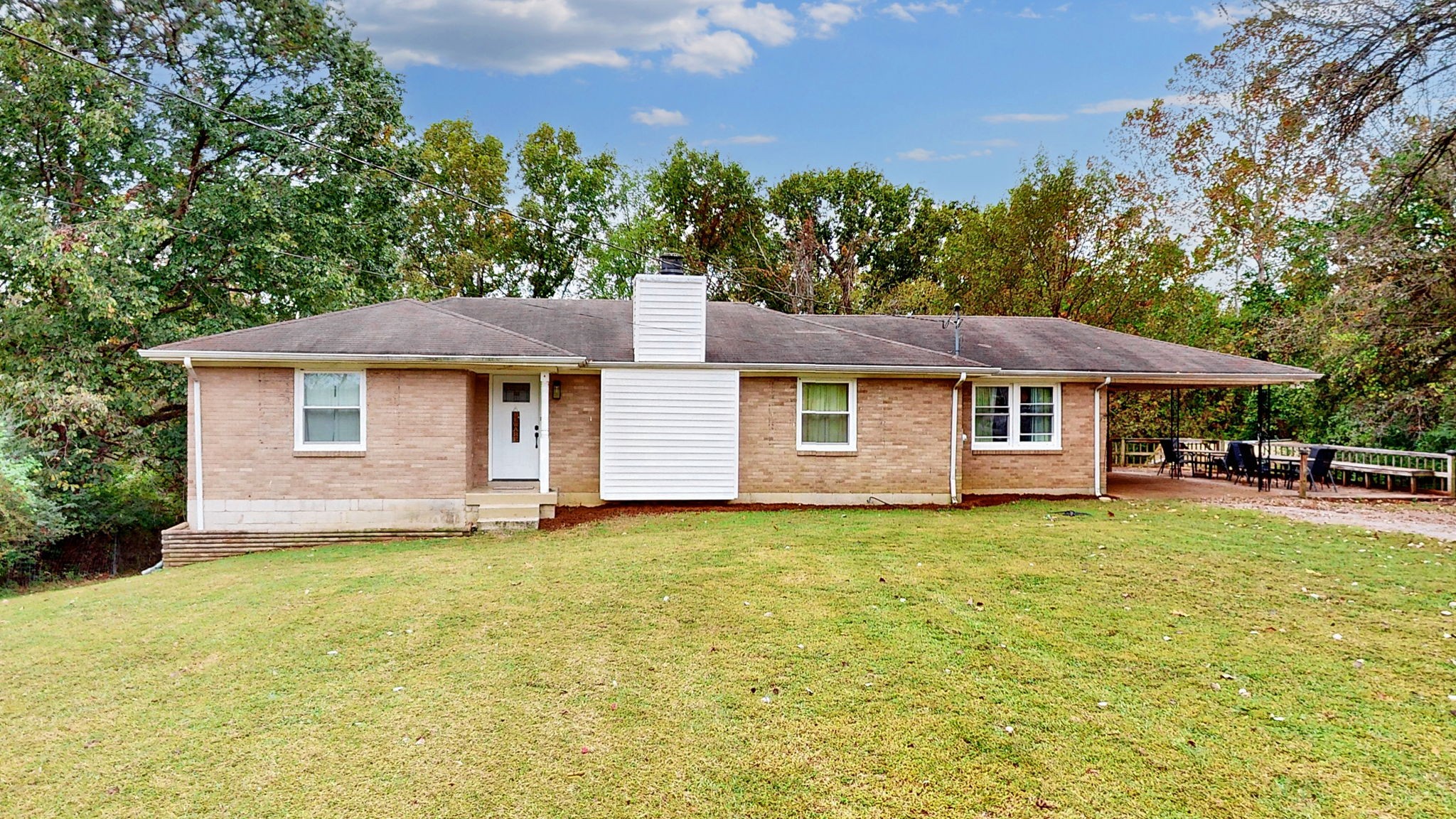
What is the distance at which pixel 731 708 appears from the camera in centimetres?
423

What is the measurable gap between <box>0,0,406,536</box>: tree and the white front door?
280 inches

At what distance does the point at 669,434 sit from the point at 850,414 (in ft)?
11.7

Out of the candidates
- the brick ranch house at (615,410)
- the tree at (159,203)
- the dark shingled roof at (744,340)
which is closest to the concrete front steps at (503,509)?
the brick ranch house at (615,410)

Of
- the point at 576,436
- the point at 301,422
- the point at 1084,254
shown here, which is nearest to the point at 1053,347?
the point at 576,436

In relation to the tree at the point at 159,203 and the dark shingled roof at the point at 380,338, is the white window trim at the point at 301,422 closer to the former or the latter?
the dark shingled roof at the point at 380,338

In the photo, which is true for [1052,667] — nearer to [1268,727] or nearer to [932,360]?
[1268,727]

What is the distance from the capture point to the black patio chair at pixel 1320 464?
566 inches

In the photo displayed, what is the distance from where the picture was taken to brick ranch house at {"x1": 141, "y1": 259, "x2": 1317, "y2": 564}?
34.4 feet

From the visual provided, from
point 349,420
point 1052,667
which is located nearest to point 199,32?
point 349,420

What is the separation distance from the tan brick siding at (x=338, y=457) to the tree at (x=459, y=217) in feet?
59.4

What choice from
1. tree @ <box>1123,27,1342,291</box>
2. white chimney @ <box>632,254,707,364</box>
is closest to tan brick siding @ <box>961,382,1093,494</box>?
white chimney @ <box>632,254,707,364</box>

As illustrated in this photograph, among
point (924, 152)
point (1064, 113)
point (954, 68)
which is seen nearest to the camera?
point (954, 68)

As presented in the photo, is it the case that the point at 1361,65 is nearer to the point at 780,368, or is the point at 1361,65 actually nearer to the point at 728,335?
the point at 780,368

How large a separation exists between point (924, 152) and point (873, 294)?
7387 mm
